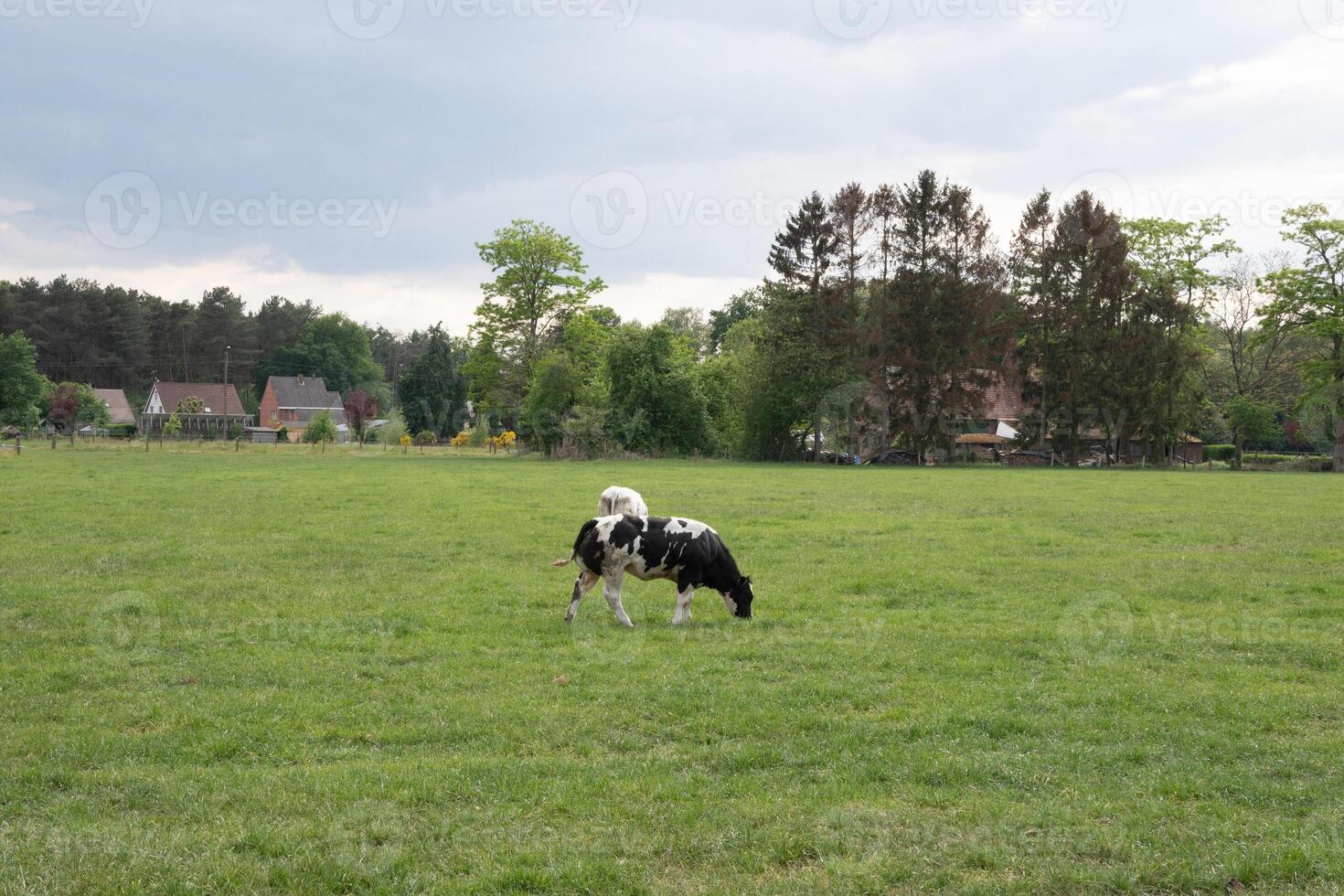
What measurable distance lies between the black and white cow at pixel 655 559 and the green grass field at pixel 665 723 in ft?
1.27

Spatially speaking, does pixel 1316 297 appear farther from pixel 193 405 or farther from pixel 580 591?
pixel 193 405

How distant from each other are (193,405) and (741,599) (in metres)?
102

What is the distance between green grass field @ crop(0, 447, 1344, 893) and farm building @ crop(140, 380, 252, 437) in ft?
310

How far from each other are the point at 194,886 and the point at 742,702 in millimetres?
4570

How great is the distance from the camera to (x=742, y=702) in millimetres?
8586

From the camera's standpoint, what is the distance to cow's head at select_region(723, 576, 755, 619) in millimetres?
12398

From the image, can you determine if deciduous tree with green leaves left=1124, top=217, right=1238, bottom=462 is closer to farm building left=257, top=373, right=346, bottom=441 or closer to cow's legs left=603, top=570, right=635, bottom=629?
cow's legs left=603, top=570, right=635, bottom=629

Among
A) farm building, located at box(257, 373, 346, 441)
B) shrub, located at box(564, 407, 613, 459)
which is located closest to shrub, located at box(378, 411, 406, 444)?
shrub, located at box(564, 407, 613, 459)

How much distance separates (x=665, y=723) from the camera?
26.5 ft

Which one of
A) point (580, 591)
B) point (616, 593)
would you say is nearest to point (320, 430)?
point (580, 591)

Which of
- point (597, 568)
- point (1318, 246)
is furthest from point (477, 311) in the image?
point (597, 568)

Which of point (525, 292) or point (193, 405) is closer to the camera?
point (525, 292)

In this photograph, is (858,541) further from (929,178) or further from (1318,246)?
(1318,246)

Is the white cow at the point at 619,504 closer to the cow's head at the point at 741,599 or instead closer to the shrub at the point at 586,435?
the cow's head at the point at 741,599
